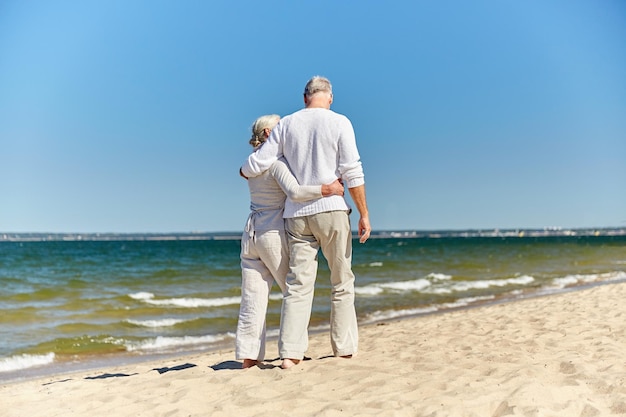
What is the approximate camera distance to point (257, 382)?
3.92 meters

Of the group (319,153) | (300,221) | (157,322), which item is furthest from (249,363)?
(157,322)

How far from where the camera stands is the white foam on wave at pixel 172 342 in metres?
8.78

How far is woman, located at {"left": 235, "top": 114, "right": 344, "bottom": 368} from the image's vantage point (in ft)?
14.1

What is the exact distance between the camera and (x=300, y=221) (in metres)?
4.15

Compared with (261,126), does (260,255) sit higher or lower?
lower

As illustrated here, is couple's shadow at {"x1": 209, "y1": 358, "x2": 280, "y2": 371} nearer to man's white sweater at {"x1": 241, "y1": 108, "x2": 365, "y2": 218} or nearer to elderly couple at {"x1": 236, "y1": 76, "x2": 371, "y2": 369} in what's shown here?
elderly couple at {"x1": 236, "y1": 76, "x2": 371, "y2": 369}

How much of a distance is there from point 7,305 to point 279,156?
11495 millimetres

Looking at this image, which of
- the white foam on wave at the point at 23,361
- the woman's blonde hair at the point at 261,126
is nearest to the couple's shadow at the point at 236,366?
the woman's blonde hair at the point at 261,126

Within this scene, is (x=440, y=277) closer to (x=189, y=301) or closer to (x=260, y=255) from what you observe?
(x=189, y=301)

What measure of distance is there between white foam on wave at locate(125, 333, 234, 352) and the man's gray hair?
18.2ft

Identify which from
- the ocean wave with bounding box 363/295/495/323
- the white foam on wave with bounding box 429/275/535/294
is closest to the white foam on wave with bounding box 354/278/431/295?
the white foam on wave with bounding box 429/275/535/294

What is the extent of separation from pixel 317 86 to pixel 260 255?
1216 mm

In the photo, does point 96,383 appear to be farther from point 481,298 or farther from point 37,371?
point 481,298

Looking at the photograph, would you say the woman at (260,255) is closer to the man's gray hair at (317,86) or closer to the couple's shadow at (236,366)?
the couple's shadow at (236,366)
